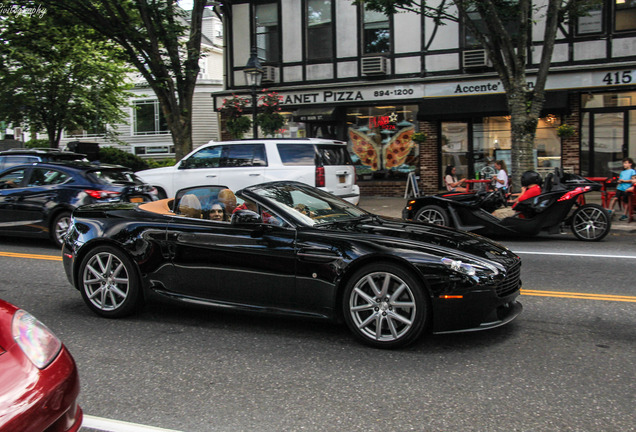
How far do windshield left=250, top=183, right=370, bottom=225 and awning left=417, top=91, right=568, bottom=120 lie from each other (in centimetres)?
1327

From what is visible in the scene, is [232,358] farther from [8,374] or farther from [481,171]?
[481,171]

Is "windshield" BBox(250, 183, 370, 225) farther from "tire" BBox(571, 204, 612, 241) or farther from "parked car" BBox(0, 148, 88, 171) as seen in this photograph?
"parked car" BBox(0, 148, 88, 171)

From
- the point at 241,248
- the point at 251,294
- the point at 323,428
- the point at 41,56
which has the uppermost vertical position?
the point at 41,56

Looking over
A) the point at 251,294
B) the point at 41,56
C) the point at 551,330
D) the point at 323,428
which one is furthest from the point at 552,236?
the point at 41,56

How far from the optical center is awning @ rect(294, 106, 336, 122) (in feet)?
65.2

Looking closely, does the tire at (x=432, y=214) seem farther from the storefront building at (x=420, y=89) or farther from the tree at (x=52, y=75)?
the tree at (x=52, y=75)

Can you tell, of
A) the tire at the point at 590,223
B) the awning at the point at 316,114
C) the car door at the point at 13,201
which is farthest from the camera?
the awning at the point at 316,114

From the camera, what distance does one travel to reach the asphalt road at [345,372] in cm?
350

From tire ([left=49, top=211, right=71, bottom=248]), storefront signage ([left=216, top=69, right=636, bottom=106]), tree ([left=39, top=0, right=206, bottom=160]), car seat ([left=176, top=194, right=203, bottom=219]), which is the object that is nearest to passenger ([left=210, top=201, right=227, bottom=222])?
car seat ([left=176, top=194, right=203, bottom=219])

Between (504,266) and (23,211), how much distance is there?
347 inches

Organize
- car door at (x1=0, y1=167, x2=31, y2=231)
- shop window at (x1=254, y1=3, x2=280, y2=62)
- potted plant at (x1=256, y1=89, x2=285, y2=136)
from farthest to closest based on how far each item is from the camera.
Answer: shop window at (x1=254, y1=3, x2=280, y2=62) → potted plant at (x1=256, y1=89, x2=285, y2=136) → car door at (x1=0, y1=167, x2=31, y2=231)

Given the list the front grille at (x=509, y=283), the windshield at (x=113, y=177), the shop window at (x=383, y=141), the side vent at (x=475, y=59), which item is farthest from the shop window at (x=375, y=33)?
the front grille at (x=509, y=283)

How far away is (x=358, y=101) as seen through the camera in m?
20.0

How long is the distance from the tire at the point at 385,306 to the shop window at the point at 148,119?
30.7 metres
